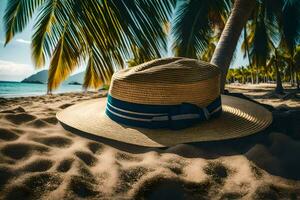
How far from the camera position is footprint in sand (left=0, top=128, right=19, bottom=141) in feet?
5.05

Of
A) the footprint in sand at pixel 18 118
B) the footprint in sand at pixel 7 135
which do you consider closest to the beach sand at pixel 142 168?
the footprint in sand at pixel 7 135

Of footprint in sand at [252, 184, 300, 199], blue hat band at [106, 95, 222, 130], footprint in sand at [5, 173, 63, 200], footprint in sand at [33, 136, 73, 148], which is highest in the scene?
blue hat band at [106, 95, 222, 130]

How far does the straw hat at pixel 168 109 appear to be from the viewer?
59.8 inches

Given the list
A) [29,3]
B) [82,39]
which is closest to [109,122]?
[82,39]

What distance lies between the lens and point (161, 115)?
155cm

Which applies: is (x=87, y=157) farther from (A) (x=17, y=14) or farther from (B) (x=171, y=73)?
(A) (x=17, y=14)

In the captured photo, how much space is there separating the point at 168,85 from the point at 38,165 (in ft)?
2.79

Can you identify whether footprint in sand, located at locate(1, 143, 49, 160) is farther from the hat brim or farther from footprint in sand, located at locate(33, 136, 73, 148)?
the hat brim

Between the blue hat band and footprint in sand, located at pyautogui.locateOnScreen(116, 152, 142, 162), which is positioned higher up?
the blue hat band

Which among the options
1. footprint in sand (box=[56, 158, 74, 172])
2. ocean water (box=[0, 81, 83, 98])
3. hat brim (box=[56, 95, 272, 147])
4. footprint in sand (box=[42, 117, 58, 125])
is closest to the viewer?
footprint in sand (box=[56, 158, 74, 172])

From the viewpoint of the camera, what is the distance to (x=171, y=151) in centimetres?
147

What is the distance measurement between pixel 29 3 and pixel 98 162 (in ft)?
6.22

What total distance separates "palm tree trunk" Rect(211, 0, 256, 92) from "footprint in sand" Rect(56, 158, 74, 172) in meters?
2.28

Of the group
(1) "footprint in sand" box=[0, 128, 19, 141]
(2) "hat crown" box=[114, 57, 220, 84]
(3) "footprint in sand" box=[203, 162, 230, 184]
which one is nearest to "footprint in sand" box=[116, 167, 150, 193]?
(3) "footprint in sand" box=[203, 162, 230, 184]
